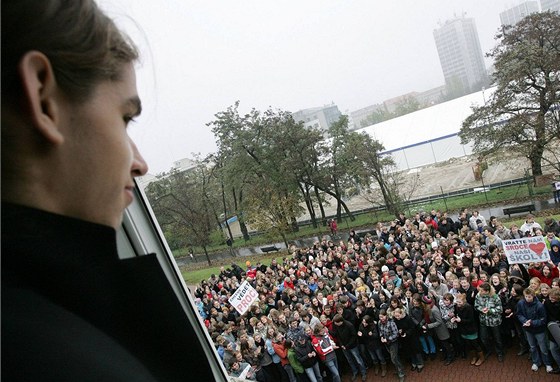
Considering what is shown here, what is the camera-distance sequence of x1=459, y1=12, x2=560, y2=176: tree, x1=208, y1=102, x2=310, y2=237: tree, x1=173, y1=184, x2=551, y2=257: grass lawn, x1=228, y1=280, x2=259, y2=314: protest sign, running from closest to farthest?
x1=228, y1=280, x2=259, y2=314: protest sign
x1=459, y1=12, x2=560, y2=176: tree
x1=173, y1=184, x2=551, y2=257: grass lawn
x1=208, y1=102, x2=310, y2=237: tree

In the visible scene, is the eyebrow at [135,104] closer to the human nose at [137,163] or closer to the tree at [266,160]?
the human nose at [137,163]

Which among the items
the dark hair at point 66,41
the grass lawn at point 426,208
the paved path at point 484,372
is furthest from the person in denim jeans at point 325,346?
the grass lawn at point 426,208

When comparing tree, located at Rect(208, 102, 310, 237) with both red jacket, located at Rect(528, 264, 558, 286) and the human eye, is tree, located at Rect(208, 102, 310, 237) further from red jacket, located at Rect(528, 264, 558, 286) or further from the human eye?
the human eye

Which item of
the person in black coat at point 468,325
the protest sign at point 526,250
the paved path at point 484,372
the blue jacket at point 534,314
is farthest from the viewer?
the protest sign at point 526,250

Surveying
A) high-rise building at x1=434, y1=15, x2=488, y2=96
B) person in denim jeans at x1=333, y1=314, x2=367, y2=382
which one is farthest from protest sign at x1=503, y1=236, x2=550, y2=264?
high-rise building at x1=434, y1=15, x2=488, y2=96

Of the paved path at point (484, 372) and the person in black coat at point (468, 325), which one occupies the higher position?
the person in black coat at point (468, 325)

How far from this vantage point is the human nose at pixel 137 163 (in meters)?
0.35

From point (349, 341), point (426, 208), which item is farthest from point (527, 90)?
point (349, 341)

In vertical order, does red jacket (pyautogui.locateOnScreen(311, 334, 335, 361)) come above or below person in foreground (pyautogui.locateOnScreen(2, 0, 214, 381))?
below

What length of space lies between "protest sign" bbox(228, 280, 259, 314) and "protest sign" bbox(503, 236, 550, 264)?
286 cm

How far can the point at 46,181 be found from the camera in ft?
0.90

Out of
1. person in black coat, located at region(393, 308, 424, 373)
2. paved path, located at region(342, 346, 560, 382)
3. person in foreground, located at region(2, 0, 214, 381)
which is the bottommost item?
paved path, located at region(342, 346, 560, 382)

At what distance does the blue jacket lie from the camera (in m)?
3.41

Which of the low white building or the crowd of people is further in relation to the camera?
the low white building
